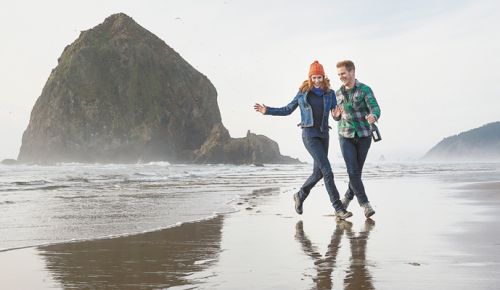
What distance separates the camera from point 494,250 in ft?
13.4

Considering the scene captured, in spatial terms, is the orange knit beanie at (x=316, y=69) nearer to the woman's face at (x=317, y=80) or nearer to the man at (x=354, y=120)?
the woman's face at (x=317, y=80)

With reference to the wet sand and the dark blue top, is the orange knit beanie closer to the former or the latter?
the dark blue top

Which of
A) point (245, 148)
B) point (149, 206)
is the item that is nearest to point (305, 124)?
point (149, 206)

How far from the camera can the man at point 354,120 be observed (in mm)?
6297

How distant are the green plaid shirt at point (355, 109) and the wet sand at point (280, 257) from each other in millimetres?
1032

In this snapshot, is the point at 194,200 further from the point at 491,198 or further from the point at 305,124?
the point at 491,198

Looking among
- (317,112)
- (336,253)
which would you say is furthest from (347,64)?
(336,253)

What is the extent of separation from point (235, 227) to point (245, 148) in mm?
72768

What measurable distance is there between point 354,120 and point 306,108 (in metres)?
0.58

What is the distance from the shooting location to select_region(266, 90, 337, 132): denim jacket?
6406 mm

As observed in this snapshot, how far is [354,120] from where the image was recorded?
6.38m

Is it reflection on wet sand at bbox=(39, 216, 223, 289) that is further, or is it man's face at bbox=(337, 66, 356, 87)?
man's face at bbox=(337, 66, 356, 87)

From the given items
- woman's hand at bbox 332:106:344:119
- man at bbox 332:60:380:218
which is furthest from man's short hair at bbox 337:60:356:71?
woman's hand at bbox 332:106:344:119

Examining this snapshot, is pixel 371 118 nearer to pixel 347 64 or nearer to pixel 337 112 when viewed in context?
pixel 337 112
